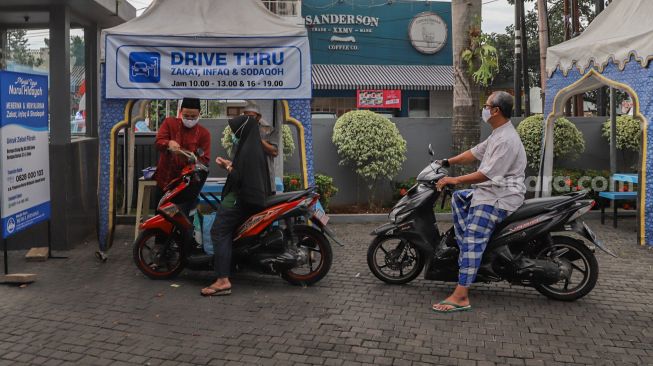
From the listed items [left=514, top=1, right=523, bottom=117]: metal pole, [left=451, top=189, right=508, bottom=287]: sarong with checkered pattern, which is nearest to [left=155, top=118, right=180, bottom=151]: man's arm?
[left=451, top=189, right=508, bottom=287]: sarong with checkered pattern

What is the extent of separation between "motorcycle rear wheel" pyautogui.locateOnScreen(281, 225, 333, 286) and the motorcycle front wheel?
0.44 meters

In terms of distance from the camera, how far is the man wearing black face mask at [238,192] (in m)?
5.88

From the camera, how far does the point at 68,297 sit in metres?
5.90

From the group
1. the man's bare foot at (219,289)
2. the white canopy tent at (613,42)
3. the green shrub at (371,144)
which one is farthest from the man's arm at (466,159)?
the green shrub at (371,144)

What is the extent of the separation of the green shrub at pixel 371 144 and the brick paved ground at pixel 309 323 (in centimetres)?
408

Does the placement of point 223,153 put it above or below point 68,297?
above

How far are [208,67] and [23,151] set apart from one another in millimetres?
2065

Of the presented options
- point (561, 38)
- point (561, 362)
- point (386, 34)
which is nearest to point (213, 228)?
point (561, 362)

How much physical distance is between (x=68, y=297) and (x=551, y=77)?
821 cm

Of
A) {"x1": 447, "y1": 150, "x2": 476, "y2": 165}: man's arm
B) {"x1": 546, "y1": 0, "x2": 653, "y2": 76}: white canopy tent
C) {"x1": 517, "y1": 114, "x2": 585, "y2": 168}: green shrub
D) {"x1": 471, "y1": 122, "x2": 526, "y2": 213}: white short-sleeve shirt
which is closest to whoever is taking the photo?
{"x1": 471, "y1": 122, "x2": 526, "y2": 213}: white short-sleeve shirt

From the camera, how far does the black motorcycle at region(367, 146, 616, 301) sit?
18.6 feet

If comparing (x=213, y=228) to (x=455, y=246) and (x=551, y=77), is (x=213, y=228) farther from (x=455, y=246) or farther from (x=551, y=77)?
(x=551, y=77)

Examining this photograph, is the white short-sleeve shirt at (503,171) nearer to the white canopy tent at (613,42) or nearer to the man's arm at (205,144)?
the man's arm at (205,144)

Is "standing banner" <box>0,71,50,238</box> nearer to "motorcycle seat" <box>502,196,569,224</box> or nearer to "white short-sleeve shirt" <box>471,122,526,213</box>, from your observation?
"white short-sleeve shirt" <box>471,122,526,213</box>
